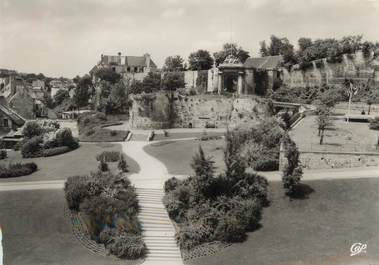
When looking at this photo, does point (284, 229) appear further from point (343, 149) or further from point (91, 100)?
point (91, 100)

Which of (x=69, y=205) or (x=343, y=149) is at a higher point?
(x=343, y=149)

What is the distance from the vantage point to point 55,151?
2658 centimetres

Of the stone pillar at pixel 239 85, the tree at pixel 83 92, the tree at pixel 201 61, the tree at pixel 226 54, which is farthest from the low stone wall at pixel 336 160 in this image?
the tree at pixel 83 92

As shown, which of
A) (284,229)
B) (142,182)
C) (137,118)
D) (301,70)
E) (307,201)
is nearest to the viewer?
(284,229)

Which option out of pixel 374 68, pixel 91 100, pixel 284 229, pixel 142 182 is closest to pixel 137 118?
pixel 91 100

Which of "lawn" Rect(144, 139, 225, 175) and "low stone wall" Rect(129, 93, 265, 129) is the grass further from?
"low stone wall" Rect(129, 93, 265, 129)

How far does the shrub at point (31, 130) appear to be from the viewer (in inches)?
1044

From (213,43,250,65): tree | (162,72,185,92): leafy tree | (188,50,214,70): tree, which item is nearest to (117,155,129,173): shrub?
(213,43,250,65): tree

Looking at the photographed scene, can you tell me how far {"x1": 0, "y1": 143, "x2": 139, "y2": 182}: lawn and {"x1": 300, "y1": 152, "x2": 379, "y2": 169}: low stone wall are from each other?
9.95 m

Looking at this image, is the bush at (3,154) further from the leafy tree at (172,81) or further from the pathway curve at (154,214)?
the leafy tree at (172,81)

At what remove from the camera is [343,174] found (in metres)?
24.3

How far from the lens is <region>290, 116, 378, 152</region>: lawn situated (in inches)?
1038

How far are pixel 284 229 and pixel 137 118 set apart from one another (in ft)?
73.2

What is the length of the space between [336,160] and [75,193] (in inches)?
576
